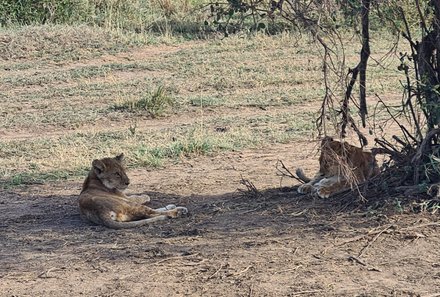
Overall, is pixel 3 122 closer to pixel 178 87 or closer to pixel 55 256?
pixel 178 87

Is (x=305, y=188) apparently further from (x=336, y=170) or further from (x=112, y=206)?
(x=112, y=206)

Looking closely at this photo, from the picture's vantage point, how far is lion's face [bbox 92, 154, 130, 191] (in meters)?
7.94

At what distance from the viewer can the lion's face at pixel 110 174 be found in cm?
794

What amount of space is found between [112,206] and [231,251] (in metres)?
1.38

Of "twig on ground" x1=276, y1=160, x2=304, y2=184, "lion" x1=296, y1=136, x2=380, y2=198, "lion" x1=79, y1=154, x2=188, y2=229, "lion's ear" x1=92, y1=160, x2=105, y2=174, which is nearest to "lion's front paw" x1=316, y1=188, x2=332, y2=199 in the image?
"lion" x1=296, y1=136, x2=380, y2=198

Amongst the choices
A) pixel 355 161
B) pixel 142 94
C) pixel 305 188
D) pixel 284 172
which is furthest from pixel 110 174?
pixel 142 94

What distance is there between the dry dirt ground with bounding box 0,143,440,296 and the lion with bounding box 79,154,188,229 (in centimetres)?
11

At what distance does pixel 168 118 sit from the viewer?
1214 centimetres

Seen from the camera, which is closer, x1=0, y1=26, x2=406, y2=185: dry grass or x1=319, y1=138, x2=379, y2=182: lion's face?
x1=319, y1=138, x2=379, y2=182: lion's face

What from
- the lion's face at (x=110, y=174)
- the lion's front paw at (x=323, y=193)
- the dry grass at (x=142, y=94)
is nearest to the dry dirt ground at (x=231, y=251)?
the lion's front paw at (x=323, y=193)

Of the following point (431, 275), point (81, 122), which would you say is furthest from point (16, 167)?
point (431, 275)

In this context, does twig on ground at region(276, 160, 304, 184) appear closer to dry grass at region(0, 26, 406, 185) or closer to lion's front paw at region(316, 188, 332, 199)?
lion's front paw at region(316, 188, 332, 199)

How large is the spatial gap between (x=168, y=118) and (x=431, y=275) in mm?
6706

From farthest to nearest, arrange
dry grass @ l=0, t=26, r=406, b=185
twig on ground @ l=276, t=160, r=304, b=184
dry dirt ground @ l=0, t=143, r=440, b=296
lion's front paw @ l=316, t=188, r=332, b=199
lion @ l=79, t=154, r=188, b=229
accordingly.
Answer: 1. dry grass @ l=0, t=26, r=406, b=185
2. twig on ground @ l=276, t=160, r=304, b=184
3. lion's front paw @ l=316, t=188, r=332, b=199
4. lion @ l=79, t=154, r=188, b=229
5. dry dirt ground @ l=0, t=143, r=440, b=296
